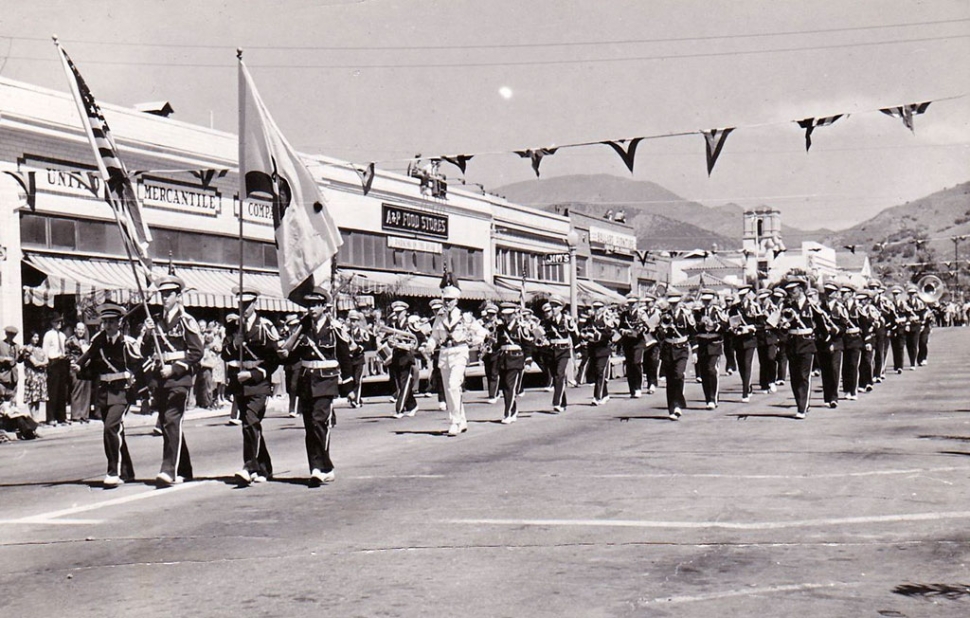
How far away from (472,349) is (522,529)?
42.2ft

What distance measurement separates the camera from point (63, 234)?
2561cm

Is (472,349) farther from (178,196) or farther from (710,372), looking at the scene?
(178,196)

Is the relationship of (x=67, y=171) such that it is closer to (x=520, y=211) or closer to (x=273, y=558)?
(x=273, y=558)

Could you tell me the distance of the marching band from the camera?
10.5 meters

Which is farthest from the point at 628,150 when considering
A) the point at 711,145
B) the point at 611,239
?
the point at 611,239

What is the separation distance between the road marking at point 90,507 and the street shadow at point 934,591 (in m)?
5.83

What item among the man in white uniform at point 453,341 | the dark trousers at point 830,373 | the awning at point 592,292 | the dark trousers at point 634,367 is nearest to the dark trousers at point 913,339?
the dark trousers at point 634,367

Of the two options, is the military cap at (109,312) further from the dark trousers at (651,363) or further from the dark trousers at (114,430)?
the dark trousers at (651,363)

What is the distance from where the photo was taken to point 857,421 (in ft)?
50.2

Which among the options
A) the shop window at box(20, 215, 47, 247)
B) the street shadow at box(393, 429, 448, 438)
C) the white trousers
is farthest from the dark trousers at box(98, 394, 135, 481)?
the shop window at box(20, 215, 47, 247)

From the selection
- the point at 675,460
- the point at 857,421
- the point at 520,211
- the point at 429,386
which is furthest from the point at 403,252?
the point at 675,460

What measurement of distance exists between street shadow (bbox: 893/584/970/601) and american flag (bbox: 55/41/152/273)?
26.3 ft

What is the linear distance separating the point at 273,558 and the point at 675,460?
18.5 feet

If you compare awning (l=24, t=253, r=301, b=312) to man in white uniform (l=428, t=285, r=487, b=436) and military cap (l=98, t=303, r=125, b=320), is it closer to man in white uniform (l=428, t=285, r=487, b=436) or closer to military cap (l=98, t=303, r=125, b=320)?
man in white uniform (l=428, t=285, r=487, b=436)
